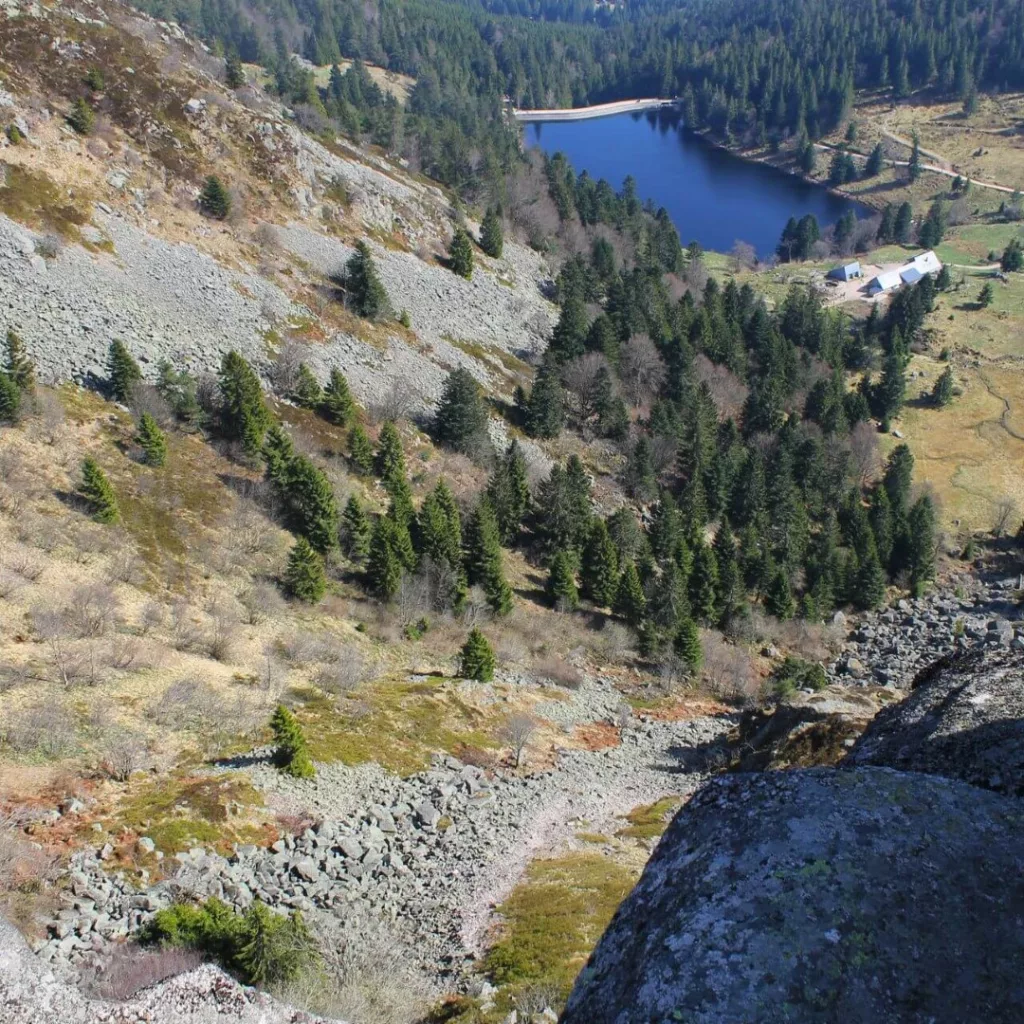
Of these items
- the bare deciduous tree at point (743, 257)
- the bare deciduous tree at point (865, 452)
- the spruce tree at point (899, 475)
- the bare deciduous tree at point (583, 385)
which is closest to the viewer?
the spruce tree at point (899, 475)

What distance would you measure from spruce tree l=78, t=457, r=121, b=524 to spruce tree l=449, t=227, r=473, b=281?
5589 centimetres

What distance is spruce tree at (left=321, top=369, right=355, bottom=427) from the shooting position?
2175 inches

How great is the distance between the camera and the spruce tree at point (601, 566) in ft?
171

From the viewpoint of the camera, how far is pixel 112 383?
152 feet

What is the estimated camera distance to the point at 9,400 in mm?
39156

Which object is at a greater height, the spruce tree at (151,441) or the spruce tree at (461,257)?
the spruce tree at (461,257)

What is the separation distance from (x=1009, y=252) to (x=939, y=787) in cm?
14550

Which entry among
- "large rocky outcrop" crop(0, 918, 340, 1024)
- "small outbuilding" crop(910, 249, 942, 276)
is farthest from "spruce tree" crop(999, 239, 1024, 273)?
"large rocky outcrop" crop(0, 918, 340, 1024)

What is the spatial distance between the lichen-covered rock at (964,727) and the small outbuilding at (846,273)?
124 meters

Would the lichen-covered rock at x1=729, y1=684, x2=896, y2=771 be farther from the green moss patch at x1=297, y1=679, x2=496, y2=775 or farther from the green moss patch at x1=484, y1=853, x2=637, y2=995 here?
the green moss patch at x1=297, y1=679, x2=496, y2=775

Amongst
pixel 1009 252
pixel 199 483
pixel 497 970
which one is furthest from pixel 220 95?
pixel 1009 252

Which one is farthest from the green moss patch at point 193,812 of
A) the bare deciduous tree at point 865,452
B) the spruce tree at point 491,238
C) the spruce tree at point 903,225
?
the spruce tree at point 903,225

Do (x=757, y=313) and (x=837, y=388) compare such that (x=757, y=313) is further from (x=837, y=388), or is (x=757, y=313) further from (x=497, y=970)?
(x=497, y=970)

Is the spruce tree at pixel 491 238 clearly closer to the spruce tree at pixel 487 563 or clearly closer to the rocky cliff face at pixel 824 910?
the spruce tree at pixel 487 563
